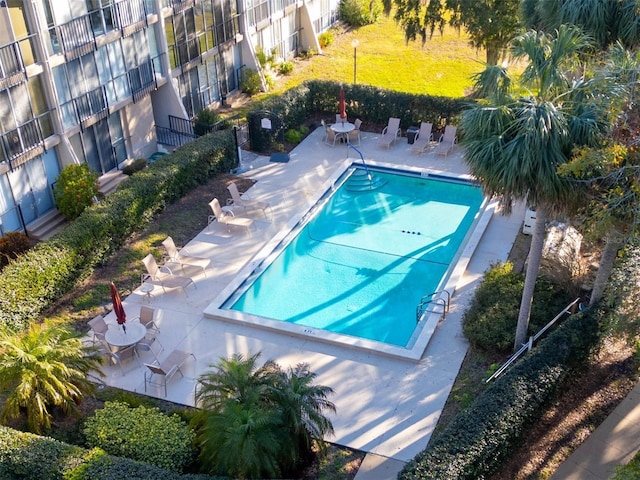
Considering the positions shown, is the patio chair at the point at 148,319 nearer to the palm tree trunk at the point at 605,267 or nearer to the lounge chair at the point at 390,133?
the palm tree trunk at the point at 605,267

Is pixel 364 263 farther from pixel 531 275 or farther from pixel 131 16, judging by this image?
pixel 131 16

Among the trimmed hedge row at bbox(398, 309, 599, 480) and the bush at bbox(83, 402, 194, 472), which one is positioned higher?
the trimmed hedge row at bbox(398, 309, 599, 480)

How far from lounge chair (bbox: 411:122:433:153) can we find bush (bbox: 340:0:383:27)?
1751 centimetres

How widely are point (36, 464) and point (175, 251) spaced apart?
8.13 metres

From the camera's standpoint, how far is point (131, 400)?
13844 millimetres

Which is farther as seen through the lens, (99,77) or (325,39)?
(325,39)

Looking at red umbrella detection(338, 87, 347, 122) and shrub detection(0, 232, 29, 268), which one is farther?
red umbrella detection(338, 87, 347, 122)

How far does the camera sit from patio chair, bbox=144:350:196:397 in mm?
14508

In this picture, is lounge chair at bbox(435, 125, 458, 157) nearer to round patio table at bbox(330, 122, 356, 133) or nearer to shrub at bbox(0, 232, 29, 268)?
round patio table at bbox(330, 122, 356, 133)

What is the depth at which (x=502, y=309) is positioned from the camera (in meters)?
15.6

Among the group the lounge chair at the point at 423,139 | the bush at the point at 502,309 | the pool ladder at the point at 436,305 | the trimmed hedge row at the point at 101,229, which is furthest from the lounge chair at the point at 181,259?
the lounge chair at the point at 423,139

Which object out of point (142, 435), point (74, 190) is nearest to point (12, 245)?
point (74, 190)

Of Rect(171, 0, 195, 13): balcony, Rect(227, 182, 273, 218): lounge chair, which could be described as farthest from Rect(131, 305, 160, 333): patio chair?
Rect(171, 0, 195, 13): balcony

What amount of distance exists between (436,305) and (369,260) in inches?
130
